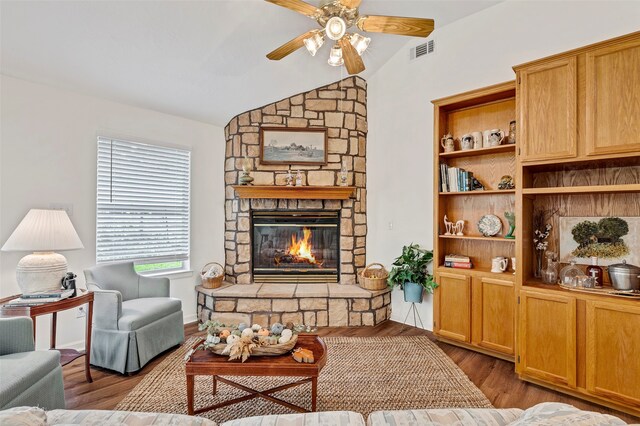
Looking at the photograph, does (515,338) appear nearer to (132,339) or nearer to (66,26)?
(132,339)

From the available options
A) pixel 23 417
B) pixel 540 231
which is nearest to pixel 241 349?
pixel 23 417

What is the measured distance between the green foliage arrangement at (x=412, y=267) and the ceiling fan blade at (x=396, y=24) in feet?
7.38

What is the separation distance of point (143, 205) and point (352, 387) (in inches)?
117

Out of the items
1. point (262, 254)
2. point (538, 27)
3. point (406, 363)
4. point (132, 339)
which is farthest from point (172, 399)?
point (538, 27)

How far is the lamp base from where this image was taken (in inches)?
93.0

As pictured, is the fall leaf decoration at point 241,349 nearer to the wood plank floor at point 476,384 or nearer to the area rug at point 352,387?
the area rug at point 352,387

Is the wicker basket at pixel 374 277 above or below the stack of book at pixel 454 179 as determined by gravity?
below

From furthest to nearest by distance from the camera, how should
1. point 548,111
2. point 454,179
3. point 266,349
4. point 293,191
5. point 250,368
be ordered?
point 293,191
point 454,179
point 548,111
point 266,349
point 250,368

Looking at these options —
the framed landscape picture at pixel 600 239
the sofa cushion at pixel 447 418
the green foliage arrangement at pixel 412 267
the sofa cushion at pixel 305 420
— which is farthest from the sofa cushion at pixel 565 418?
the green foliage arrangement at pixel 412 267

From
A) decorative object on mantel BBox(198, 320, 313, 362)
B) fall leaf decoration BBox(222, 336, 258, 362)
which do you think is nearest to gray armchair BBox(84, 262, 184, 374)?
decorative object on mantel BBox(198, 320, 313, 362)

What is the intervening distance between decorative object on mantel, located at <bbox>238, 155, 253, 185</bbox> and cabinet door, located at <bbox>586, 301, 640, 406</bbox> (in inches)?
138

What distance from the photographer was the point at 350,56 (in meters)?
2.51

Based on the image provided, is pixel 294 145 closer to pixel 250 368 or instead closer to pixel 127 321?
pixel 127 321

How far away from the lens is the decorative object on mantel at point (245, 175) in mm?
4039
